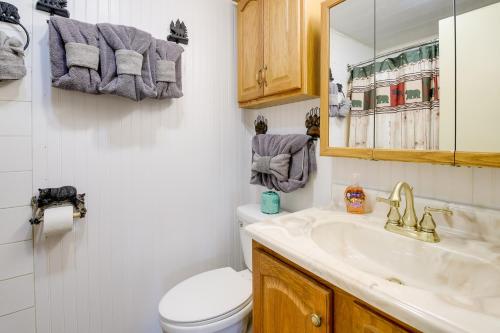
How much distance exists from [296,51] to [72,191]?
123cm

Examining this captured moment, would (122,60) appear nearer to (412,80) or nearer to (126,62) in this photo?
(126,62)

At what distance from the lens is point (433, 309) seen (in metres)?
0.46

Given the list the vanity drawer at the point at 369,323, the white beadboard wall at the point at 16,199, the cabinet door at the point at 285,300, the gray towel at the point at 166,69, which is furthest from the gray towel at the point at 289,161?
the white beadboard wall at the point at 16,199

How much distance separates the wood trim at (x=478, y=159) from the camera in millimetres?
658

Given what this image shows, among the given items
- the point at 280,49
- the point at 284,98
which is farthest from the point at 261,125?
the point at 280,49

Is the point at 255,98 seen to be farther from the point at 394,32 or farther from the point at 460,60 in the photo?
the point at 460,60

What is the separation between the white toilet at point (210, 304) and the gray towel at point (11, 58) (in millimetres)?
1154

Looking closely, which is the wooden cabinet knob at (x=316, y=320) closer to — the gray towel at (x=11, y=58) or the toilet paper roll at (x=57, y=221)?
the toilet paper roll at (x=57, y=221)

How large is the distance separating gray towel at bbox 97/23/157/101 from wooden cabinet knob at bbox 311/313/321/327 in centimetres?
117

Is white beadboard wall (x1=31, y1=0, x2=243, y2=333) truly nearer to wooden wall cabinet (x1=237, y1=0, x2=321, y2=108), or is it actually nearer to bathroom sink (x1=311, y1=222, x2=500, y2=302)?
wooden wall cabinet (x1=237, y1=0, x2=321, y2=108)

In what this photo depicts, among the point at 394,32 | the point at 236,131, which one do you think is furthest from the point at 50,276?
the point at 394,32

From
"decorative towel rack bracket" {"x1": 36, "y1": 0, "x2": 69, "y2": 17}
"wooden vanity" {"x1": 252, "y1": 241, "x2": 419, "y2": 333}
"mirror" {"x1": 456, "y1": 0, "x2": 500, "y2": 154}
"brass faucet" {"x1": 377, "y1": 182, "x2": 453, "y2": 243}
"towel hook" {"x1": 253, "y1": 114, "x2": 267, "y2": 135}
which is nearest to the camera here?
"wooden vanity" {"x1": 252, "y1": 241, "x2": 419, "y2": 333}

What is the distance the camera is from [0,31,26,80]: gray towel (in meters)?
0.95

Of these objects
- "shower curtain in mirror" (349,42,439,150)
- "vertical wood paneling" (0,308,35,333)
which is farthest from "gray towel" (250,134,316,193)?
"vertical wood paneling" (0,308,35,333)
